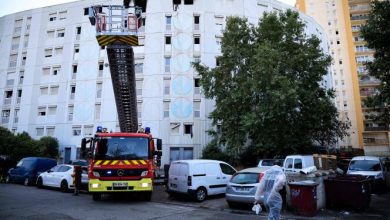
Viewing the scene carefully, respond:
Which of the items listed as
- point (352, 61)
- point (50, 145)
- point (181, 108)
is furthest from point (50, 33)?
point (352, 61)

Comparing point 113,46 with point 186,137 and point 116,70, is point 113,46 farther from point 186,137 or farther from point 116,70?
point 186,137

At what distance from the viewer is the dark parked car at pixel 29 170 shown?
18094mm

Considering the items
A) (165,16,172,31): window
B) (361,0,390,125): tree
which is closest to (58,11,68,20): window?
(165,16,172,31): window

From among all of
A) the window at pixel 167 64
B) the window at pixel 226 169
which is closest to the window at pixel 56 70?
the window at pixel 167 64

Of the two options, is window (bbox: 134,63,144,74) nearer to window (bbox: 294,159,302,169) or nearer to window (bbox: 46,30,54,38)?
window (bbox: 46,30,54,38)

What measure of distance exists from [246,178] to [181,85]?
820 inches

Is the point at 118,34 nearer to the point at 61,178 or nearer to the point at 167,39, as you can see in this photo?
the point at 61,178

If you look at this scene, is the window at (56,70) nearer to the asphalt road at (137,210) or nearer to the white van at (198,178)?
the asphalt road at (137,210)

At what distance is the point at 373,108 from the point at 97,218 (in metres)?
16.0

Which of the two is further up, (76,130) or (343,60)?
(343,60)

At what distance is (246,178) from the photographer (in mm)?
10617

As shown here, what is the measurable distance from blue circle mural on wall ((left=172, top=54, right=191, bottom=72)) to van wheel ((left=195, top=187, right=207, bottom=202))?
20.0m

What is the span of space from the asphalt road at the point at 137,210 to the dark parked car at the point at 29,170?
5325 millimetres

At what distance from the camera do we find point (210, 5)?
32.8 m
